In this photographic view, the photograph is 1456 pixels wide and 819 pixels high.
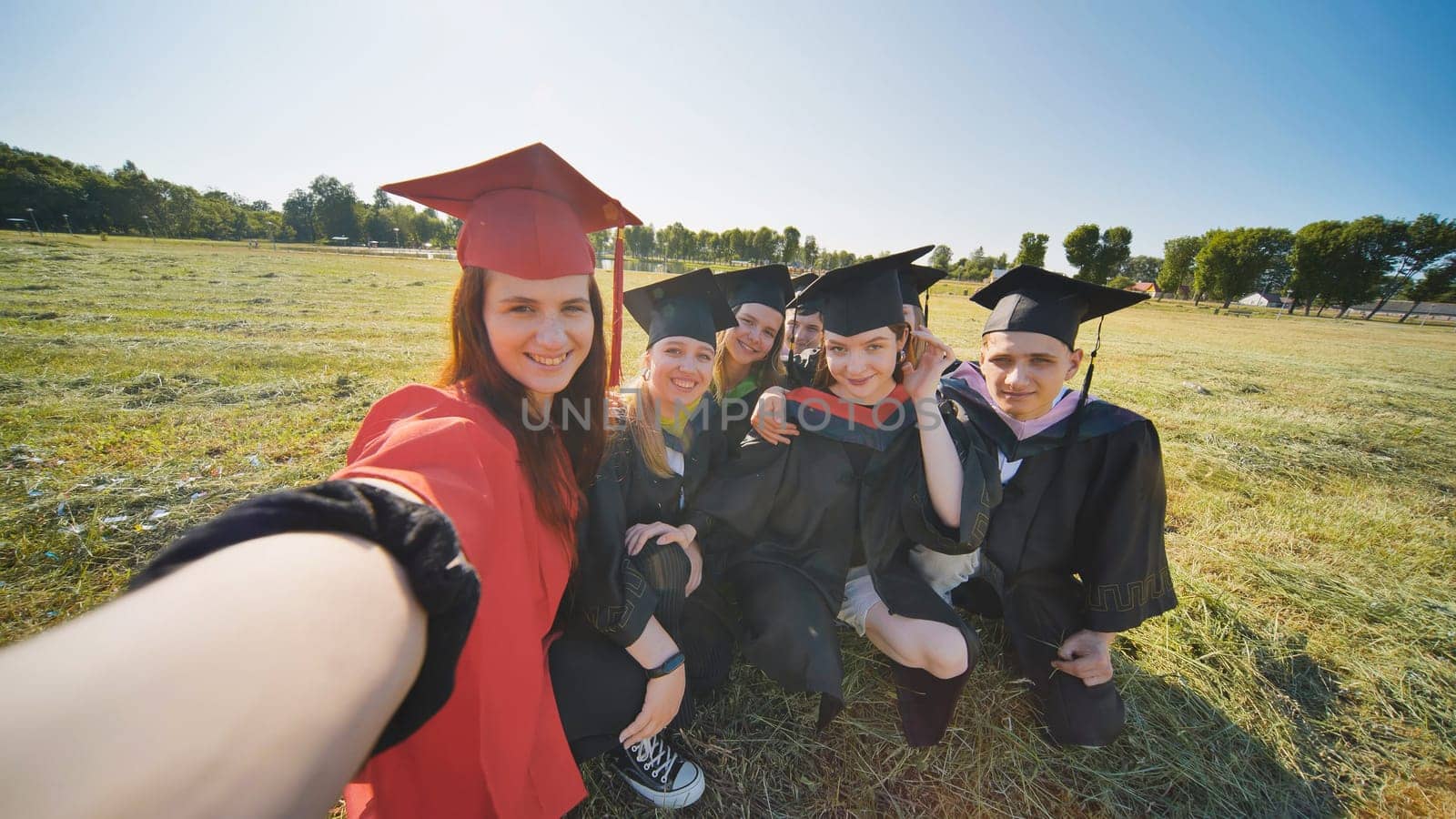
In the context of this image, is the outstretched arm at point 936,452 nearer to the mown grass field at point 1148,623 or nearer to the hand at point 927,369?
the hand at point 927,369

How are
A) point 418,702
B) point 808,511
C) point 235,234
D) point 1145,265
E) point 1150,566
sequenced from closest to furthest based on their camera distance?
point 418,702 < point 1150,566 < point 808,511 < point 235,234 < point 1145,265

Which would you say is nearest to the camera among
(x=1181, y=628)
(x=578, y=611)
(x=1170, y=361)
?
(x=578, y=611)

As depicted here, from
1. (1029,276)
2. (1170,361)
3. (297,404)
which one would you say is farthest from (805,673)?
(1170,361)

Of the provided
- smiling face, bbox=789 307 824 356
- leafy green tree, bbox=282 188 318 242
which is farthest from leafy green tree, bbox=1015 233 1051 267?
leafy green tree, bbox=282 188 318 242

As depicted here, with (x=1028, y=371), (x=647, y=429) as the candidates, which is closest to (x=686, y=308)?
(x=647, y=429)

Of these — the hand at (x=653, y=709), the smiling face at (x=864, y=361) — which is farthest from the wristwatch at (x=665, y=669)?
the smiling face at (x=864, y=361)

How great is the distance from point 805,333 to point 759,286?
2.81 feet

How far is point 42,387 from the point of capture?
5.46 meters

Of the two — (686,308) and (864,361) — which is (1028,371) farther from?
(686,308)

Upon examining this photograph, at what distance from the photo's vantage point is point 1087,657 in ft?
7.34

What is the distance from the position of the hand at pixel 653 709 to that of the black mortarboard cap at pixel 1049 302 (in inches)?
87.0

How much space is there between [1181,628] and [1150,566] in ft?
3.74

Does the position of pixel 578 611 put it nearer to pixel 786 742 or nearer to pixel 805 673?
pixel 805 673

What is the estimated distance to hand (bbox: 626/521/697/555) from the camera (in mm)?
2078
